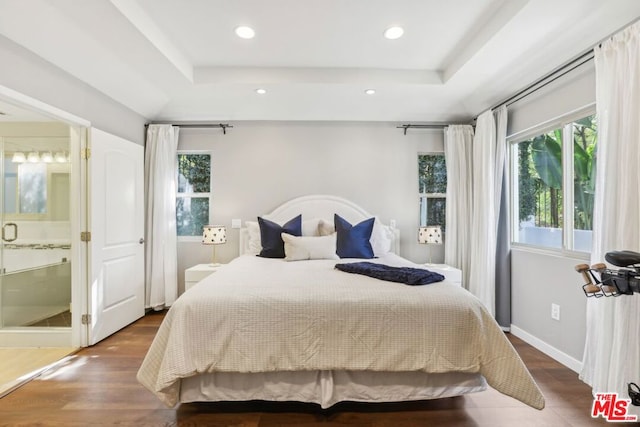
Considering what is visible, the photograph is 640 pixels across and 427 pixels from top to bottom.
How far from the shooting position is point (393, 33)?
2.44 meters

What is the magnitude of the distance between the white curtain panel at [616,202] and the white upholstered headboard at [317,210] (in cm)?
208

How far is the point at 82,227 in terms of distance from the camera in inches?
113

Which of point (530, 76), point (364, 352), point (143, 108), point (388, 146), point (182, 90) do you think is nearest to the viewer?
point (364, 352)

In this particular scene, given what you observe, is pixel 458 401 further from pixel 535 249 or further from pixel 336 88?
pixel 336 88

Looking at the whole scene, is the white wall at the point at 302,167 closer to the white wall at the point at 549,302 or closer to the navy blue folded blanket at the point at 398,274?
the white wall at the point at 549,302

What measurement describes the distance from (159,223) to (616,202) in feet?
14.0

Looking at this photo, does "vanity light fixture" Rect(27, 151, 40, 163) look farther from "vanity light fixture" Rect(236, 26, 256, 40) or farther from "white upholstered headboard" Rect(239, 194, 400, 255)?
"vanity light fixture" Rect(236, 26, 256, 40)

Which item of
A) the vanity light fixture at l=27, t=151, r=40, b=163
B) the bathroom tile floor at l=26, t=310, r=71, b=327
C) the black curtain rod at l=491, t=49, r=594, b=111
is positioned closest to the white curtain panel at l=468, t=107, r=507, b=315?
the black curtain rod at l=491, t=49, r=594, b=111

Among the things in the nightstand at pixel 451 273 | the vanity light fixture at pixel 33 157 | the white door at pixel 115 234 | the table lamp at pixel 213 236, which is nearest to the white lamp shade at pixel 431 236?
the nightstand at pixel 451 273

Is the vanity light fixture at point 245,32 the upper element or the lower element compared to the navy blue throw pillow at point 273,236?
upper

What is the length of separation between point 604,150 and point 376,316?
6.15ft

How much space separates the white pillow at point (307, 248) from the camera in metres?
3.07

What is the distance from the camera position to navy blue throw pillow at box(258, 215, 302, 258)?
10.7 ft

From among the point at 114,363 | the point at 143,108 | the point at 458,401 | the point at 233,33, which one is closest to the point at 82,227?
the point at 114,363
